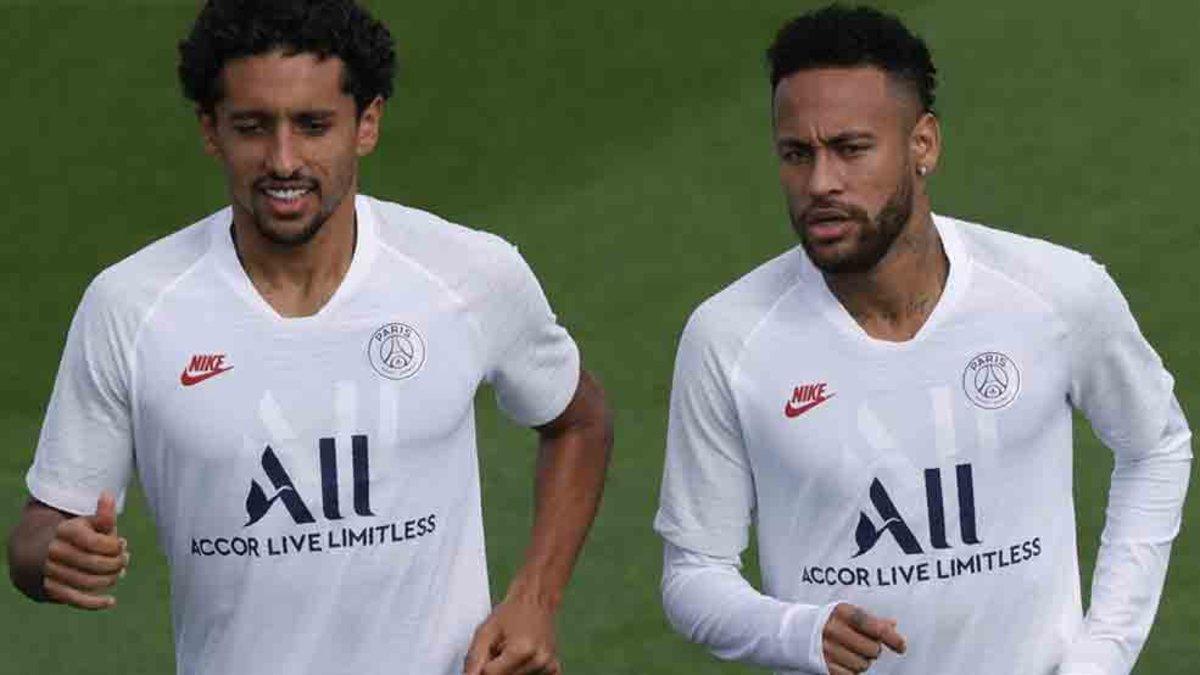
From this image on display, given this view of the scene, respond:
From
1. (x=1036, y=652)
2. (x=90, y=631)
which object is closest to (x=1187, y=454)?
(x=1036, y=652)

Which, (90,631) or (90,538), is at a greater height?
(90,538)

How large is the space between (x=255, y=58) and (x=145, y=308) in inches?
26.6

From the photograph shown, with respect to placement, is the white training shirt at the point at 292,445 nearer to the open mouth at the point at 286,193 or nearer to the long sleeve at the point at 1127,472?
the open mouth at the point at 286,193

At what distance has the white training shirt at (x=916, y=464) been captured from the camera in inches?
317

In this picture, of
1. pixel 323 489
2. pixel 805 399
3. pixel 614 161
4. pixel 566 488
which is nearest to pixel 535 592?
pixel 566 488

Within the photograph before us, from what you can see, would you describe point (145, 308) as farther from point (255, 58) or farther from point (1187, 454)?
point (1187, 454)

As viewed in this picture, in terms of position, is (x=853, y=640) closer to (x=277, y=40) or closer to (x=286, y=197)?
(x=286, y=197)

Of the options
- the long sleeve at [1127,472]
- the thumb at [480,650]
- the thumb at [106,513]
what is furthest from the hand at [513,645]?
the long sleeve at [1127,472]

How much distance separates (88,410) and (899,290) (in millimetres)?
2022

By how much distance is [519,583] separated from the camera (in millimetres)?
8414

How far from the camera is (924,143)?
8.22 meters

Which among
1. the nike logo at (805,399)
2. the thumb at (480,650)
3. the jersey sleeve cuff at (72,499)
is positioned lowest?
the thumb at (480,650)

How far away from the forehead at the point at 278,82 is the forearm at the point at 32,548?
110 centimetres

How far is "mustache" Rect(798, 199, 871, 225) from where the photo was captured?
26.0 feet
